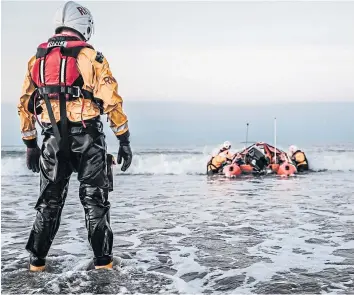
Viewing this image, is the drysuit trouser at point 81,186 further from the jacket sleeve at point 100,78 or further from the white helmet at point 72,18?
the white helmet at point 72,18

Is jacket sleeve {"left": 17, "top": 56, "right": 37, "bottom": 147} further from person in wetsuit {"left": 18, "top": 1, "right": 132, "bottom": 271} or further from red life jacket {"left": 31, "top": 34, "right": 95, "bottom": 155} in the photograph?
red life jacket {"left": 31, "top": 34, "right": 95, "bottom": 155}

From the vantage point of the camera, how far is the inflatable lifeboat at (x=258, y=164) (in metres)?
13.2

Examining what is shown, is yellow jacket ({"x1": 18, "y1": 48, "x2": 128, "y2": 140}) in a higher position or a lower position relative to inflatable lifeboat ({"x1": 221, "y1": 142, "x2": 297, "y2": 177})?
higher

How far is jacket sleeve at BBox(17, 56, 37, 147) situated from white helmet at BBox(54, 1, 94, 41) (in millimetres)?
374

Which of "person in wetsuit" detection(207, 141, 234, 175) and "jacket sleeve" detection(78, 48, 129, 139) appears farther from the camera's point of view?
"person in wetsuit" detection(207, 141, 234, 175)

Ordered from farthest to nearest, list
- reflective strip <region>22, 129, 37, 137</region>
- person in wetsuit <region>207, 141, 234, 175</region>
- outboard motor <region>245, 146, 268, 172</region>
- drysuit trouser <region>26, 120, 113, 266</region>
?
1. person in wetsuit <region>207, 141, 234, 175</region>
2. outboard motor <region>245, 146, 268, 172</region>
3. reflective strip <region>22, 129, 37, 137</region>
4. drysuit trouser <region>26, 120, 113, 266</region>

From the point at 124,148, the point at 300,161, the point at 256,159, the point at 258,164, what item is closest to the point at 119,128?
the point at 124,148

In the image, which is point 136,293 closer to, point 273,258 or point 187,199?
point 273,258

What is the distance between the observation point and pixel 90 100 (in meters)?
3.74

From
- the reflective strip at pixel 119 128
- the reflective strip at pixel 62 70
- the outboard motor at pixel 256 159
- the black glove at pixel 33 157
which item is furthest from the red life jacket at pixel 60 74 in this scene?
the outboard motor at pixel 256 159

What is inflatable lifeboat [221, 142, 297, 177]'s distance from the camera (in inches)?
520

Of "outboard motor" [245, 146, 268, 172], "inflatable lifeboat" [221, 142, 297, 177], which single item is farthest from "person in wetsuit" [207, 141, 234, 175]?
"outboard motor" [245, 146, 268, 172]

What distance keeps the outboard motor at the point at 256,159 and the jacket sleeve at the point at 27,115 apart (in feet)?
34.0

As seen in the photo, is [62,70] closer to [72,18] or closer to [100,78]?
[100,78]
